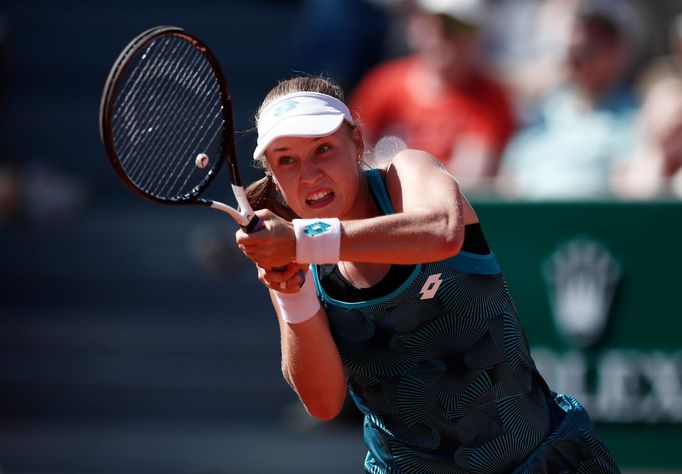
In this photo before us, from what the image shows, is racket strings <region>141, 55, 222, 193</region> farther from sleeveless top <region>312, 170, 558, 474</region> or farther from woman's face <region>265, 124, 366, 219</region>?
sleeveless top <region>312, 170, 558, 474</region>

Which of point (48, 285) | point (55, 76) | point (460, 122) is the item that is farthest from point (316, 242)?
point (55, 76)

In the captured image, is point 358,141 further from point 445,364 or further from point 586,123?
point 586,123

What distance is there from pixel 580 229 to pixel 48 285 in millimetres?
3402

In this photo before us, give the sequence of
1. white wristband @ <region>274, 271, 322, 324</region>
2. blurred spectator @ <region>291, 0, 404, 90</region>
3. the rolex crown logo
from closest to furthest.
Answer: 1. white wristband @ <region>274, 271, 322, 324</region>
2. the rolex crown logo
3. blurred spectator @ <region>291, 0, 404, 90</region>

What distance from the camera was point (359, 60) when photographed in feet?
23.2

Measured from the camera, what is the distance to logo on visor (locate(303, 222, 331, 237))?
2.69 metres

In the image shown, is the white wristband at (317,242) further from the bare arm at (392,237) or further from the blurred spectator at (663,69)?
the blurred spectator at (663,69)

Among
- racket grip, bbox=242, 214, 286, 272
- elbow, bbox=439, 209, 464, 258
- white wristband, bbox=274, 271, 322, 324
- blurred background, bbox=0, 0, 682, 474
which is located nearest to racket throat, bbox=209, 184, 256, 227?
racket grip, bbox=242, 214, 286, 272

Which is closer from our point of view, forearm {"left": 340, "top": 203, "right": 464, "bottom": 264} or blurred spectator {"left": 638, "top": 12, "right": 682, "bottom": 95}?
forearm {"left": 340, "top": 203, "right": 464, "bottom": 264}

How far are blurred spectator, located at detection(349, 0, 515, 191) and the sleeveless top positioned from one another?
2.94 meters

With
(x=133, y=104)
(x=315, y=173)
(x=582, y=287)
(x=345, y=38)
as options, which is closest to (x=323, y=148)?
(x=315, y=173)

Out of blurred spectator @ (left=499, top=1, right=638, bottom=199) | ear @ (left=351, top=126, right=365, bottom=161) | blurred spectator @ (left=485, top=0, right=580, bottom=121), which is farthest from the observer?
blurred spectator @ (left=485, top=0, right=580, bottom=121)

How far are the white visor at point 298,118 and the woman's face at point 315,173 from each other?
3 centimetres

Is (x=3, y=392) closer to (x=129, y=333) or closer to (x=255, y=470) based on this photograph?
(x=129, y=333)
